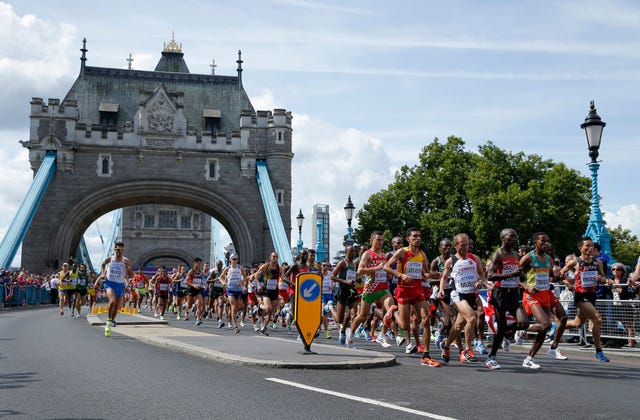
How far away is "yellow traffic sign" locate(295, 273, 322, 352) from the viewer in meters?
10.9

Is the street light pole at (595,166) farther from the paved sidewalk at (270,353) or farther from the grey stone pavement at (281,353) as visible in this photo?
the paved sidewalk at (270,353)

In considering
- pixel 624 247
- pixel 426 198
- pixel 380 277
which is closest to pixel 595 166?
pixel 380 277

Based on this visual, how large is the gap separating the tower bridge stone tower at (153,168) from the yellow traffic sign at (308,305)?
37.3 m

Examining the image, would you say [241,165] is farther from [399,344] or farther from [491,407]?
[491,407]

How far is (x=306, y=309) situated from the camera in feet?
36.6

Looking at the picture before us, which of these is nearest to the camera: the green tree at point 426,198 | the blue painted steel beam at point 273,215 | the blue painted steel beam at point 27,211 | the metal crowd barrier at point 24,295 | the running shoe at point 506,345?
the running shoe at point 506,345

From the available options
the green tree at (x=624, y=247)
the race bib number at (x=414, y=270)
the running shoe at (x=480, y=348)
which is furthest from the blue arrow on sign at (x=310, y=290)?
the green tree at (x=624, y=247)

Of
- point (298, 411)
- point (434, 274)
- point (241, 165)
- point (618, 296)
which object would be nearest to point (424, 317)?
point (434, 274)

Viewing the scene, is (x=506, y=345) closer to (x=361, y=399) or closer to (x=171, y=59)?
(x=361, y=399)

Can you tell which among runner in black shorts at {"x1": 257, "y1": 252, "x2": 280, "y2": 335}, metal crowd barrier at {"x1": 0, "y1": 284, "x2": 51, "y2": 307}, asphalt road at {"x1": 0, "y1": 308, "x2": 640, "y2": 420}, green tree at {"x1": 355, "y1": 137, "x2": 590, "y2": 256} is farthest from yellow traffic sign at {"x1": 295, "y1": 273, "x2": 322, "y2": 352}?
green tree at {"x1": 355, "y1": 137, "x2": 590, "y2": 256}

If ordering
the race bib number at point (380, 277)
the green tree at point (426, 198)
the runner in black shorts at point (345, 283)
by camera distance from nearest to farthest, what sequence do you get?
the race bib number at point (380, 277) < the runner in black shorts at point (345, 283) < the green tree at point (426, 198)

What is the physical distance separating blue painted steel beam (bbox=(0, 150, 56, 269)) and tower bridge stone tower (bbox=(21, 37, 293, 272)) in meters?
0.96

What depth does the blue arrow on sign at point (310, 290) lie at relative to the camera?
1108 cm

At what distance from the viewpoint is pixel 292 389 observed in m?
7.59
